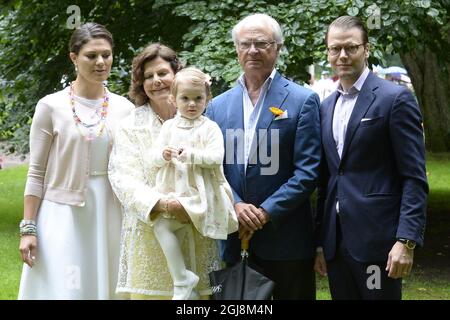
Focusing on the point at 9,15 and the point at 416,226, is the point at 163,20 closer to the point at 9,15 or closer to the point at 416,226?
the point at 9,15

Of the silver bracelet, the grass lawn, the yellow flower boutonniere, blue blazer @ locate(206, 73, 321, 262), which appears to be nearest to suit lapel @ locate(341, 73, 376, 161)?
blue blazer @ locate(206, 73, 321, 262)

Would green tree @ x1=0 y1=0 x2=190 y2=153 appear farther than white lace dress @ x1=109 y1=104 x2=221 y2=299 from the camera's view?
Yes

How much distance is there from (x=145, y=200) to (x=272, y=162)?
74 cm

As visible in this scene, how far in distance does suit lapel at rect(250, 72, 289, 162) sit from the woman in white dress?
79 centimetres

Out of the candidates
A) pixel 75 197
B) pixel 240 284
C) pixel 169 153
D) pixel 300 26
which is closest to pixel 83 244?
pixel 75 197

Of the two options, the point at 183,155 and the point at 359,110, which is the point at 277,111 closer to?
the point at 359,110

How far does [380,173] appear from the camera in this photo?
4215 mm

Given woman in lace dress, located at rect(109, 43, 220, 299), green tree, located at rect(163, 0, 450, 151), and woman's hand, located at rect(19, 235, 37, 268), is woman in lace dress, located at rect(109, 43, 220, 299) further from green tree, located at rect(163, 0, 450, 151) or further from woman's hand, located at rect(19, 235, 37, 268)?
green tree, located at rect(163, 0, 450, 151)

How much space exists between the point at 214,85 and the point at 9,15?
11.5ft

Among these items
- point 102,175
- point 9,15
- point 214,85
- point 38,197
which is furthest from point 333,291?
point 9,15

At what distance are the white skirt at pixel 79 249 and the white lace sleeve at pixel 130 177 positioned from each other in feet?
0.80

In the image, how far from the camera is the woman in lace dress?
13.9ft

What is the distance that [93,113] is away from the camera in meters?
4.54

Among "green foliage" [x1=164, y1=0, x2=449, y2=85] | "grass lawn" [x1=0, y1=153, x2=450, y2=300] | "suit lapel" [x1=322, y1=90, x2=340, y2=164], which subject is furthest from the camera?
"grass lawn" [x1=0, y1=153, x2=450, y2=300]
